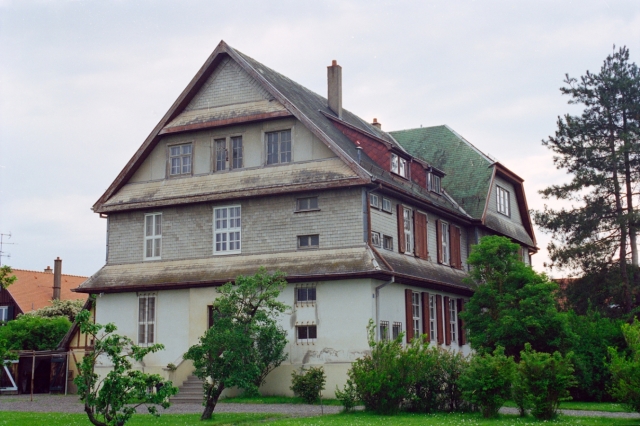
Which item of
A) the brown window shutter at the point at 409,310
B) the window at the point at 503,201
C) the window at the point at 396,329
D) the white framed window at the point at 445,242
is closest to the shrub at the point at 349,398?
the window at the point at 396,329

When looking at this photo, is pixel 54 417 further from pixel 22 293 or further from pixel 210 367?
pixel 22 293

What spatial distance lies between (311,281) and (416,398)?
750 centimetres

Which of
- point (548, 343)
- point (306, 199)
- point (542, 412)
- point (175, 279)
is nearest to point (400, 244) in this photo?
point (306, 199)

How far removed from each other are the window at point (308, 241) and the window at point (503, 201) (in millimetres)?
15222

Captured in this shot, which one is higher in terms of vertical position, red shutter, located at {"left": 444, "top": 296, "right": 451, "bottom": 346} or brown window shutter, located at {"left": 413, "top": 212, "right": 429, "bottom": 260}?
brown window shutter, located at {"left": 413, "top": 212, "right": 429, "bottom": 260}

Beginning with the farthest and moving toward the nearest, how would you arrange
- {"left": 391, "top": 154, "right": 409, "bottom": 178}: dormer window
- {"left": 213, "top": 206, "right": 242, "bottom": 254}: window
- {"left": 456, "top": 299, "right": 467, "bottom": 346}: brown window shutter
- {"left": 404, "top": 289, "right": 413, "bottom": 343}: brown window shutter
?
{"left": 456, "top": 299, "right": 467, "bottom": 346}: brown window shutter, {"left": 391, "top": 154, "right": 409, "bottom": 178}: dormer window, {"left": 213, "top": 206, "right": 242, "bottom": 254}: window, {"left": 404, "top": 289, "right": 413, "bottom": 343}: brown window shutter

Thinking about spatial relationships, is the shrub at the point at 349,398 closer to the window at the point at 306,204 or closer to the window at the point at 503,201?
the window at the point at 306,204

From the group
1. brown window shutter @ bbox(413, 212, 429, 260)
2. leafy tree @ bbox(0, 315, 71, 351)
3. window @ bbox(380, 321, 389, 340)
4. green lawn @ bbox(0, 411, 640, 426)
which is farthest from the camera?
leafy tree @ bbox(0, 315, 71, 351)

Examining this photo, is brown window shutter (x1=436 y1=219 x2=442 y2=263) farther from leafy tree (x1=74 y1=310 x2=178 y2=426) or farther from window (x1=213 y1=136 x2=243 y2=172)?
leafy tree (x1=74 y1=310 x2=178 y2=426)

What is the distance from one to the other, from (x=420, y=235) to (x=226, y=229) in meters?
8.29

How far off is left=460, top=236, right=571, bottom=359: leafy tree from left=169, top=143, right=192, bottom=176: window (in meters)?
12.7

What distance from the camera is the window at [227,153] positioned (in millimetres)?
34969

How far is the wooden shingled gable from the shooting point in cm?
3278

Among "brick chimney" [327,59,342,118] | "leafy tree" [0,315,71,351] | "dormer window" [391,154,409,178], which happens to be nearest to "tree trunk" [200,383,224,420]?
"dormer window" [391,154,409,178]
